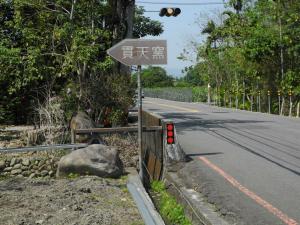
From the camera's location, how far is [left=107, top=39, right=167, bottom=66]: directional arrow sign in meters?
9.31

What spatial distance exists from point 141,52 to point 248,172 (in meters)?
3.05

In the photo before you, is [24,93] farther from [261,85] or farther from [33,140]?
[261,85]

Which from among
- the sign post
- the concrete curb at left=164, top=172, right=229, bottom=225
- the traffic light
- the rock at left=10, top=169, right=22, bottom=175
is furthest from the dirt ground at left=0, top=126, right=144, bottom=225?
the traffic light

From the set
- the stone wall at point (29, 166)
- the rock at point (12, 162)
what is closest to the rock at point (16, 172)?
the stone wall at point (29, 166)

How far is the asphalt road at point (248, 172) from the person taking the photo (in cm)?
729

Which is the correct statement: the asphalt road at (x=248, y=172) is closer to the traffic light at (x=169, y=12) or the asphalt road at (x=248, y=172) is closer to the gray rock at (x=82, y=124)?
the gray rock at (x=82, y=124)

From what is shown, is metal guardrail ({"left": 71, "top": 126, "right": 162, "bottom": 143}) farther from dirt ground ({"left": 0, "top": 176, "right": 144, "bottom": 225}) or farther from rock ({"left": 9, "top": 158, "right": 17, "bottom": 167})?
dirt ground ({"left": 0, "top": 176, "right": 144, "bottom": 225})

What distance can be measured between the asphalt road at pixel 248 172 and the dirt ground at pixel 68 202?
54.1 inches

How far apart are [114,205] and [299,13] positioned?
2316 cm

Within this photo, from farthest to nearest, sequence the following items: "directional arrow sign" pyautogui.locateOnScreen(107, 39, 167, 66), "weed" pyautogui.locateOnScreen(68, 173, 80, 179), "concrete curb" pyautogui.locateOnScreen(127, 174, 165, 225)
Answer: "weed" pyautogui.locateOnScreen(68, 173, 80, 179), "directional arrow sign" pyautogui.locateOnScreen(107, 39, 167, 66), "concrete curb" pyautogui.locateOnScreen(127, 174, 165, 225)

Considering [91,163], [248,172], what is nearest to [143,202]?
[91,163]

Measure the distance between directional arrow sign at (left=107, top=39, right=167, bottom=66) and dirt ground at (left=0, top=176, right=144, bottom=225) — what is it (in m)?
2.16

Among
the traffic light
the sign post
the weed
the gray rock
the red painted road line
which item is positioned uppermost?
the traffic light

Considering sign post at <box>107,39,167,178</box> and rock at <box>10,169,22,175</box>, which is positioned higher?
sign post at <box>107,39,167,178</box>
